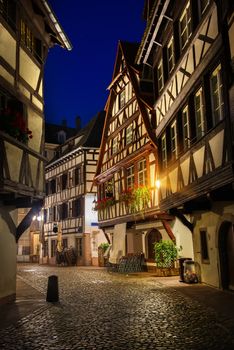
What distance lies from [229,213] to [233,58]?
181 inches

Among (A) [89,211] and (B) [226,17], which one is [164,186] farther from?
(A) [89,211]

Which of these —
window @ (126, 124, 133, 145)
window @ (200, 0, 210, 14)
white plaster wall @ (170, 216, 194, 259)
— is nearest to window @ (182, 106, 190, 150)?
window @ (200, 0, 210, 14)

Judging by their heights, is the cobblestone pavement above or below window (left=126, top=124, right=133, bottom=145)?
below

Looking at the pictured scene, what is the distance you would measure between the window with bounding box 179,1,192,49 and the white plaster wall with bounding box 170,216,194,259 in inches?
269

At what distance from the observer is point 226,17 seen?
8.59 meters

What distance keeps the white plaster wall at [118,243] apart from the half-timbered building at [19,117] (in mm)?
10357

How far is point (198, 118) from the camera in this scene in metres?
11.3

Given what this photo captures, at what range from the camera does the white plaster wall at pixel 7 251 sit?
35.7 feet

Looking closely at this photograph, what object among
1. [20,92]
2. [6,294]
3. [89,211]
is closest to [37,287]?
[6,294]

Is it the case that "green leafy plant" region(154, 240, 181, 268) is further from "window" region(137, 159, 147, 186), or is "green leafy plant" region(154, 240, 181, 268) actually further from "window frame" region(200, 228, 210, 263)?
"window" region(137, 159, 147, 186)

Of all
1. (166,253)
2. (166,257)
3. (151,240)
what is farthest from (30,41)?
(151,240)

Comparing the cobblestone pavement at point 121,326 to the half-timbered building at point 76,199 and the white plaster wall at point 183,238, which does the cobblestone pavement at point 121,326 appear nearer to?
the white plaster wall at point 183,238

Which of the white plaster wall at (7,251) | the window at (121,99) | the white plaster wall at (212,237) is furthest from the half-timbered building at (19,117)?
the window at (121,99)

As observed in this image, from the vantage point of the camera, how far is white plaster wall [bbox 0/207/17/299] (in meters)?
10.9
